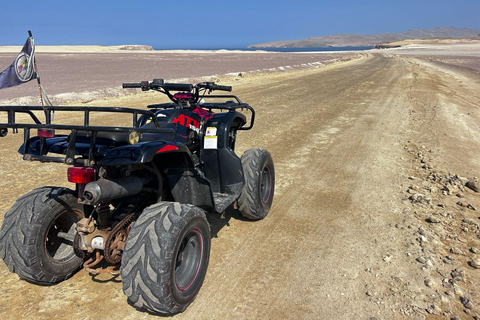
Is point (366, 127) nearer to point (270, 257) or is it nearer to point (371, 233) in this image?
point (371, 233)

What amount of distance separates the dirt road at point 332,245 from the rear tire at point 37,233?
275 mm

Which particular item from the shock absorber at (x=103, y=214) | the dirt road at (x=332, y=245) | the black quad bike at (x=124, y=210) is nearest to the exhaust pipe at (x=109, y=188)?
the black quad bike at (x=124, y=210)

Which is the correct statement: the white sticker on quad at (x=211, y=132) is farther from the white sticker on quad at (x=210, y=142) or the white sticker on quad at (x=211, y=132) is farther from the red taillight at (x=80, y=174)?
the red taillight at (x=80, y=174)

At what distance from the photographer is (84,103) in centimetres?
1372

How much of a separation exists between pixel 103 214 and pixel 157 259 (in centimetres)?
77

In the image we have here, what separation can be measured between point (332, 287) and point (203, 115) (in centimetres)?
241

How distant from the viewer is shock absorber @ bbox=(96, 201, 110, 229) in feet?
9.91

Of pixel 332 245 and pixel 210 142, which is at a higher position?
pixel 210 142

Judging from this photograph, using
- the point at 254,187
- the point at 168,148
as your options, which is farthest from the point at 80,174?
the point at 254,187

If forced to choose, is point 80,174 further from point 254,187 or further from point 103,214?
point 254,187

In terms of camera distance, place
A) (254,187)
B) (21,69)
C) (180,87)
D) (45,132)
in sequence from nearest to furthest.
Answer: (21,69), (45,132), (180,87), (254,187)

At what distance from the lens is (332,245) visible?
4.27 m

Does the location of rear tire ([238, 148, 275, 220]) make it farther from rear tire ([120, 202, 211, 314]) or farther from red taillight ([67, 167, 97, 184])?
red taillight ([67, 167, 97, 184])

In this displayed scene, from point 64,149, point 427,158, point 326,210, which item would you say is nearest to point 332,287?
point 326,210
